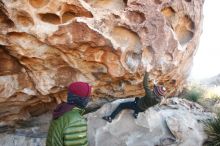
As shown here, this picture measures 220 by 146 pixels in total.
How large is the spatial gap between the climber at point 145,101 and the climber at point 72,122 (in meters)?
3.00

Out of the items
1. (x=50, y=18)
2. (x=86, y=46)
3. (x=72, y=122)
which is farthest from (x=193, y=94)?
(x=72, y=122)

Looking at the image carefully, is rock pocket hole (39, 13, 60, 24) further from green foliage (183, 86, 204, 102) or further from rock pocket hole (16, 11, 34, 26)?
green foliage (183, 86, 204, 102)

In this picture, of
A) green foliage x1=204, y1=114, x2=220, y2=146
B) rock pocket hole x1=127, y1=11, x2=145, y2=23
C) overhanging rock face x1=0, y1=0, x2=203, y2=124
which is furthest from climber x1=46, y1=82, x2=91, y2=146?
green foliage x1=204, y1=114, x2=220, y2=146

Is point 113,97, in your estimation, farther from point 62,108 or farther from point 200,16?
point 62,108

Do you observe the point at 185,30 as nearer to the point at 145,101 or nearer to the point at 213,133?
the point at 145,101

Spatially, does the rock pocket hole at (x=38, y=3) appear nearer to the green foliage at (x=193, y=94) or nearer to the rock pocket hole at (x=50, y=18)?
the rock pocket hole at (x=50, y=18)

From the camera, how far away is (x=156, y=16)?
→ 7980mm

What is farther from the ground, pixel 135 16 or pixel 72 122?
pixel 135 16

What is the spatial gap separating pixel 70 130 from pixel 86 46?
120 inches

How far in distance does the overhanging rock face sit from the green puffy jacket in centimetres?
276

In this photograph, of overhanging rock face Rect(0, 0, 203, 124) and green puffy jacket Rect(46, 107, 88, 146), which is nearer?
green puffy jacket Rect(46, 107, 88, 146)

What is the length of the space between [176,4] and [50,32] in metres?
2.94

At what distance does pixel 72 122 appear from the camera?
4918 mm

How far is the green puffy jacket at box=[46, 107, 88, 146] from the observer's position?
192 inches
